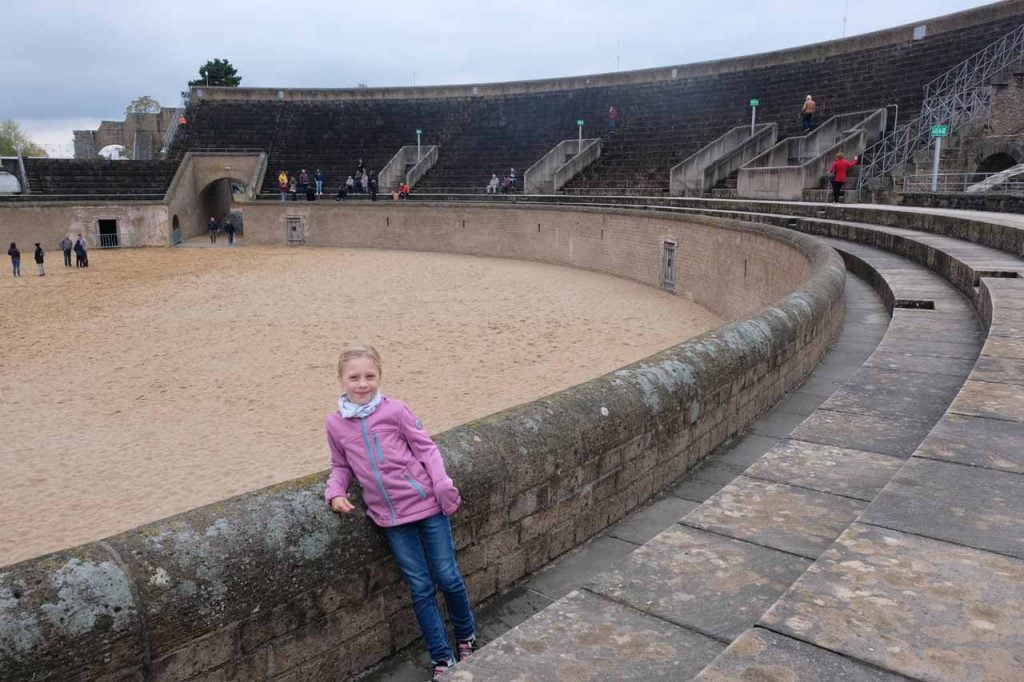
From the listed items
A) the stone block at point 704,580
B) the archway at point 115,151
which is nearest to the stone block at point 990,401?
the stone block at point 704,580

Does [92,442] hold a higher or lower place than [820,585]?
lower

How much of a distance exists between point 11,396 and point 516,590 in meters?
12.0

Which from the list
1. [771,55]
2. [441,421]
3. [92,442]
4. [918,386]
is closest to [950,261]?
[918,386]

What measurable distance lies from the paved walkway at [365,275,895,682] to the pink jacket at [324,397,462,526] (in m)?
0.71

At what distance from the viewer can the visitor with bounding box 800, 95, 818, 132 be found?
27.2 m

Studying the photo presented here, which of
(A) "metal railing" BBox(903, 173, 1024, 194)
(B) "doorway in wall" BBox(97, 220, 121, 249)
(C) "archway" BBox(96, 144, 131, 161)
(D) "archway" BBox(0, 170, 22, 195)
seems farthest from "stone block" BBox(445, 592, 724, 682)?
(C) "archway" BBox(96, 144, 131, 161)

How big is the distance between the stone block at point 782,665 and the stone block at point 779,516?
3.47ft

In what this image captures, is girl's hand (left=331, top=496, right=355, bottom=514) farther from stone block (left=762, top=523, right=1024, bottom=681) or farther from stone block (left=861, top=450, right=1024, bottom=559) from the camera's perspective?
stone block (left=861, top=450, right=1024, bottom=559)

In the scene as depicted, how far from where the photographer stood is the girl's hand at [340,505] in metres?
3.03

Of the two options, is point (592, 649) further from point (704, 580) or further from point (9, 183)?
point (9, 183)

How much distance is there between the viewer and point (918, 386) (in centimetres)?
530

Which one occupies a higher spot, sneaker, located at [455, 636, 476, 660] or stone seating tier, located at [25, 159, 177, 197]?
stone seating tier, located at [25, 159, 177, 197]

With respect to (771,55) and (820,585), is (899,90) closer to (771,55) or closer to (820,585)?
(771,55)

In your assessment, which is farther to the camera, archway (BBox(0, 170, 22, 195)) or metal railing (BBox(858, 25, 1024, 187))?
archway (BBox(0, 170, 22, 195))
